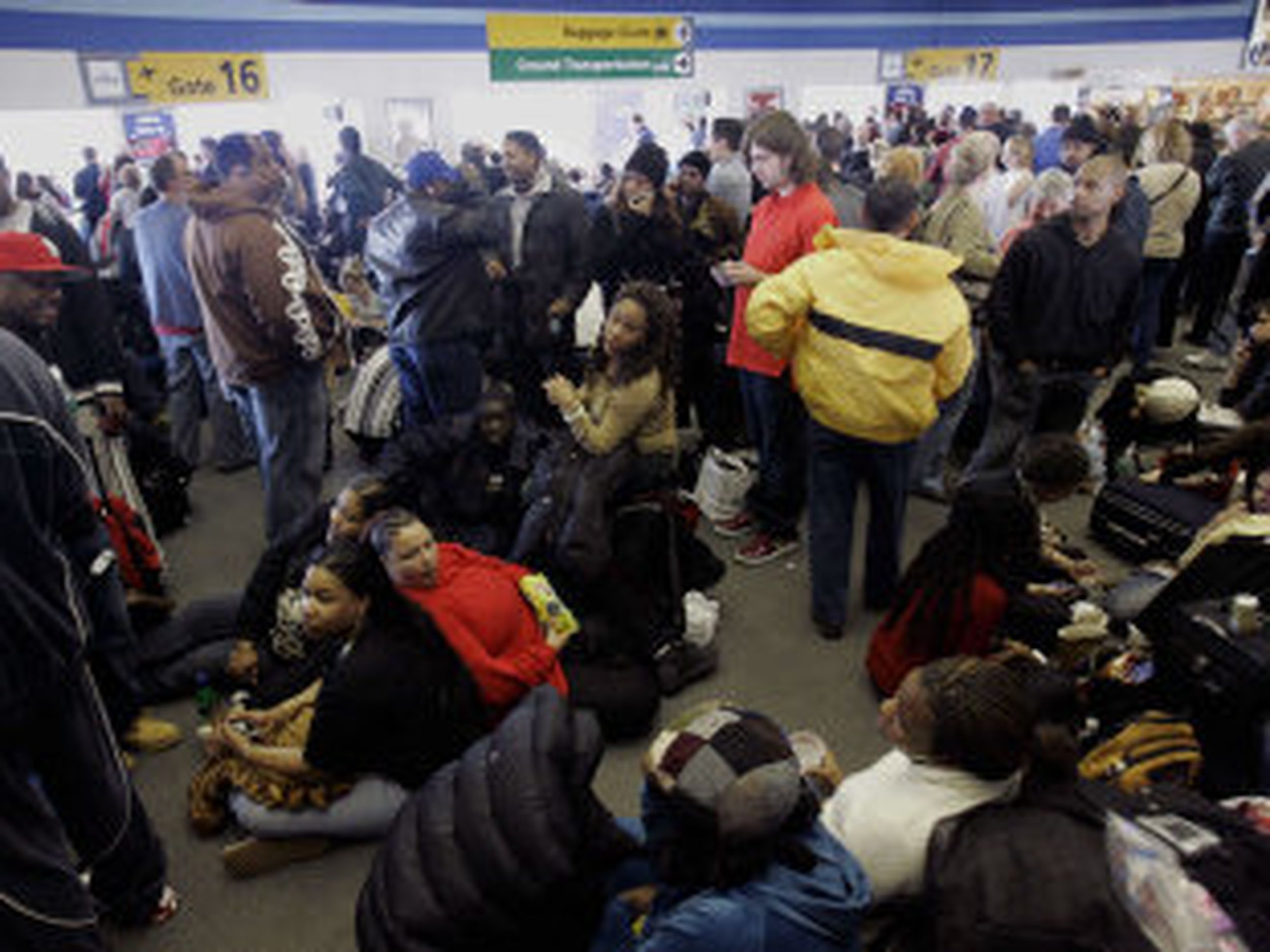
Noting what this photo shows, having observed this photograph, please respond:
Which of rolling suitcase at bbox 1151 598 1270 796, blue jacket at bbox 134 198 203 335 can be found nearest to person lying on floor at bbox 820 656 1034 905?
rolling suitcase at bbox 1151 598 1270 796

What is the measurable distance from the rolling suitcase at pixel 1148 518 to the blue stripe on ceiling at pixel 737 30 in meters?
9.11

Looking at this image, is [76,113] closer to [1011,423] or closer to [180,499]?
[180,499]

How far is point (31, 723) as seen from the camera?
160cm

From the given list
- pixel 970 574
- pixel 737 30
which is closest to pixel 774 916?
pixel 970 574

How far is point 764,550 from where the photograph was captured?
143 inches

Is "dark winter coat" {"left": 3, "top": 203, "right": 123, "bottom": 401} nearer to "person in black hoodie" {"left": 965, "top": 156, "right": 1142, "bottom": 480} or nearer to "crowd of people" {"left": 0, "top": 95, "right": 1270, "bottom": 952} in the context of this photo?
"crowd of people" {"left": 0, "top": 95, "right": 1270, "bottom": 952}

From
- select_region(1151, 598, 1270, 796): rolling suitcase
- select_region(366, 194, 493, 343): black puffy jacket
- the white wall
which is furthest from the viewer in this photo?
the white wall

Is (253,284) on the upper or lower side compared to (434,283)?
upper

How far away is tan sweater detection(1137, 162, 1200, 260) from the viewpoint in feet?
16.3

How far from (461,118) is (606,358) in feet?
28.9

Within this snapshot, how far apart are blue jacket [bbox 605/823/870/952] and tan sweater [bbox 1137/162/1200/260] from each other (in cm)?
501

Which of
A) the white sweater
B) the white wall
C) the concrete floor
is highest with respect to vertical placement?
the white wall

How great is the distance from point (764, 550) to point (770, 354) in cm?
93

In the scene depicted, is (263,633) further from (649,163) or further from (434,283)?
(649,163)
